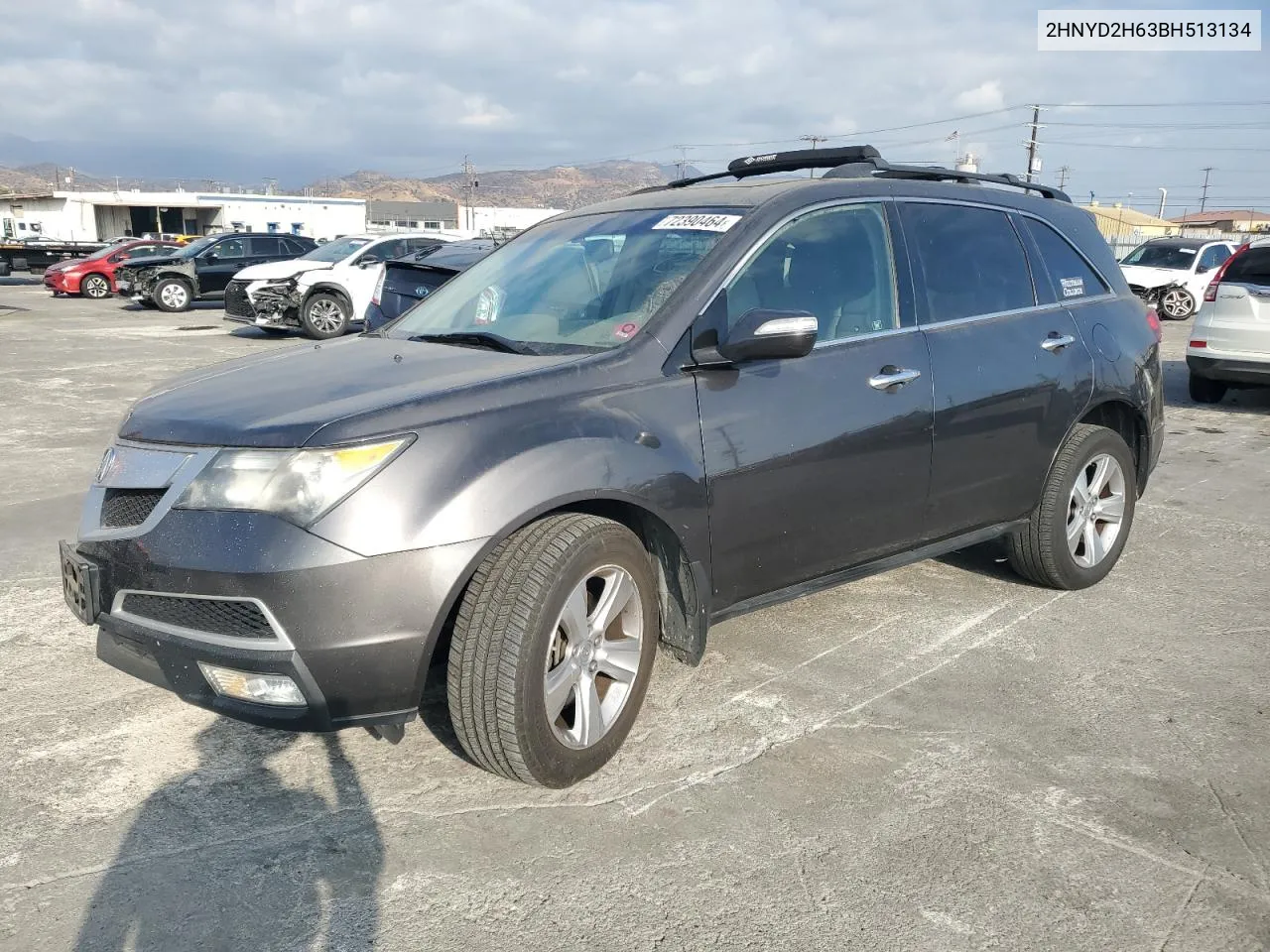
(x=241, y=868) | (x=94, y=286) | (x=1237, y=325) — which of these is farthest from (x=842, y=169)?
(x=94, y=286)

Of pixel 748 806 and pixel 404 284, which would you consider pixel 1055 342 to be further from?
pixel 404 284

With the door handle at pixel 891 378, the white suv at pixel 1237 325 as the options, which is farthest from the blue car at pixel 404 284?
the white suv at pixel 1237 325

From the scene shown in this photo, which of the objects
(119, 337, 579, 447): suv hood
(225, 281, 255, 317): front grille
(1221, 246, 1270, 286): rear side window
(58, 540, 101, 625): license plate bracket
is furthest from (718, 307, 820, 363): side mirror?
(225, 281, 255, 317): front grille

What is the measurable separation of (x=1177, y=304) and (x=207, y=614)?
21903 mm

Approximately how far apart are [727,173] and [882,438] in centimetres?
162

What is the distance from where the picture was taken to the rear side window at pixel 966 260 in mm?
4156

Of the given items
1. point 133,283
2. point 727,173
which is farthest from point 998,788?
point 133,283

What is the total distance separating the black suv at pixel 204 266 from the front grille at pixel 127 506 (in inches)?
765

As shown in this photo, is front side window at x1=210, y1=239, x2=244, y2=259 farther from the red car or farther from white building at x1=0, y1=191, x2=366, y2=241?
white building at x1=0, y1=191, x2=366, y2=241

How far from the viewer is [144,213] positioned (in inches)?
2781

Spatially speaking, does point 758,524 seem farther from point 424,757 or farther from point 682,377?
point 424,757

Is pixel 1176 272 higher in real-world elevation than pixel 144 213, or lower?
lower

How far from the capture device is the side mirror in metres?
3.27

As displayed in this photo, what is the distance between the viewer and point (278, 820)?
2.96m
